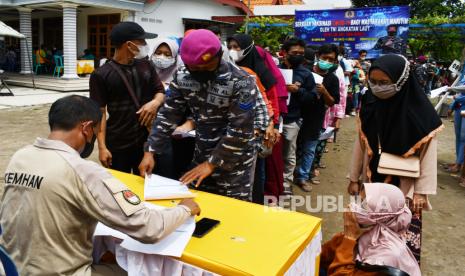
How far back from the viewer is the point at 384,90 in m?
2.11

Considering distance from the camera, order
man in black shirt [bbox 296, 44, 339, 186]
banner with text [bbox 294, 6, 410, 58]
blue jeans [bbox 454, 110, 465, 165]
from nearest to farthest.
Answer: man in black shirt [bbox 296, 44, 339, 186] → blue jeans [bbox 454, 110, 465, 165] → banner with text [bbox 294, 6, 410, 58]

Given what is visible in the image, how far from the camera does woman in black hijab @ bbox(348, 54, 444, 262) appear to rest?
2.06 metres

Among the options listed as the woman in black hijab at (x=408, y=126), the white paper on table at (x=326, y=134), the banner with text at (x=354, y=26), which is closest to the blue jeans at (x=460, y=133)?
the white paper on table at (x=326, y=134)

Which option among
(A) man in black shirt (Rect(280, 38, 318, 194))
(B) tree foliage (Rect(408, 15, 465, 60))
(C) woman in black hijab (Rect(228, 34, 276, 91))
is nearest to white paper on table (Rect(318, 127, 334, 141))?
(A) man in black shirt (Rect(280, 38, 318, 194))

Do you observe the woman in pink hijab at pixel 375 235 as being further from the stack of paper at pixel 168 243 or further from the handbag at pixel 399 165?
the stack of paper at pixel 168 243

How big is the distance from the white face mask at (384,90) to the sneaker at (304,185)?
7.75 ft

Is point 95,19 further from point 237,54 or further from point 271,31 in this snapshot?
point 237,54

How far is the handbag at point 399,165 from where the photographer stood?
6.75ft

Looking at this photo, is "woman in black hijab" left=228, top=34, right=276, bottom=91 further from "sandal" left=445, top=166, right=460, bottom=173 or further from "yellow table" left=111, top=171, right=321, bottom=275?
"sandal" left=445, top=166, right=460, bottom=173

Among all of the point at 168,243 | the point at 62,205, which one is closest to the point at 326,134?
the point at 168,243

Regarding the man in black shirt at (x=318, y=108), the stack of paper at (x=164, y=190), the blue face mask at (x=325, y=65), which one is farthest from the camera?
the blue face mask at (x=325, y=65)

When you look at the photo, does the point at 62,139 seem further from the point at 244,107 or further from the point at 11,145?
the point at 11,145

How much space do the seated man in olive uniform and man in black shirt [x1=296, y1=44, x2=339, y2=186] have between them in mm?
3005

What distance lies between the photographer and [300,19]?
12266 millimetres
